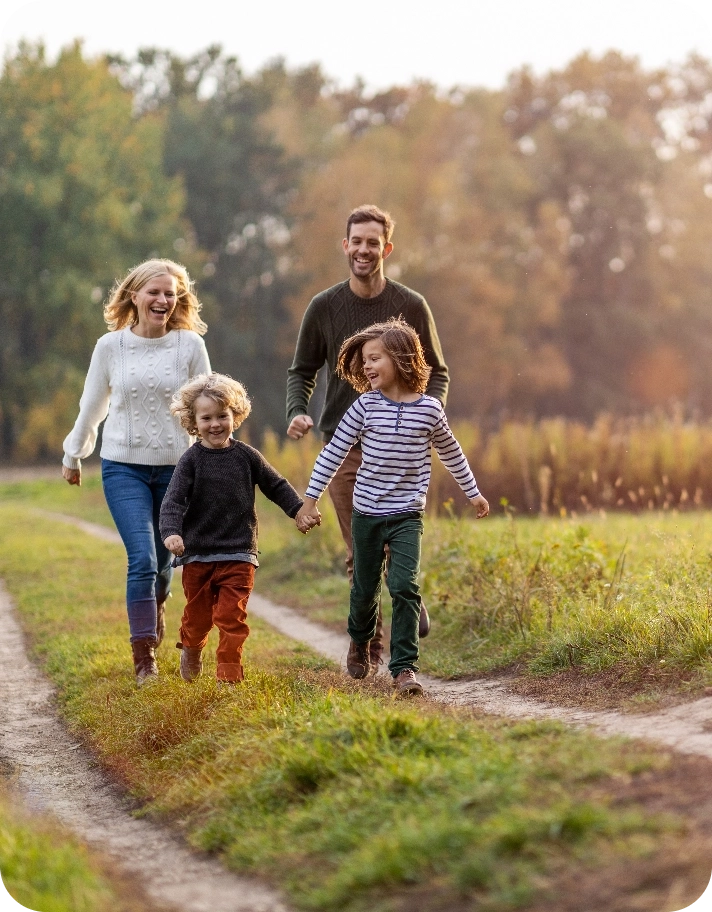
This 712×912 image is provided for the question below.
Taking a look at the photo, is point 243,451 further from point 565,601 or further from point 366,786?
point 565,601

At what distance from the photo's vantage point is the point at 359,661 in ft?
20.2

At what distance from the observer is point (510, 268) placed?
37375 mm

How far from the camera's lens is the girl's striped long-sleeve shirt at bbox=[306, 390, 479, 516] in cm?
567

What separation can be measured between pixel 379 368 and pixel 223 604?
1.33 metres

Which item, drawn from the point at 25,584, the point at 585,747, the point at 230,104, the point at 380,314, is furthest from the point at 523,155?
the point at 585,747

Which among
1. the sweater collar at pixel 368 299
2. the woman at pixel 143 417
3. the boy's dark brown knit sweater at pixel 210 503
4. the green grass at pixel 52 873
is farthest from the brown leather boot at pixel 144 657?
the sweater collar at pixel 368 299

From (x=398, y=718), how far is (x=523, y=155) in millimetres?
38338

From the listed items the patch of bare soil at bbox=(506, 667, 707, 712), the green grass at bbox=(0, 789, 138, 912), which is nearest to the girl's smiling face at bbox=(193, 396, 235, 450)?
the patch of bare soil at bbox=(506, 667, 707, 712)

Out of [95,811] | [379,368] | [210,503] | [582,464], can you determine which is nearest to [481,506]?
[379,368]

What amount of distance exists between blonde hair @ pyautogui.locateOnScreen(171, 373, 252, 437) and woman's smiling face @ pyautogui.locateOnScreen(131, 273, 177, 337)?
0.54m

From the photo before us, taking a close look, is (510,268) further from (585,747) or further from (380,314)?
(585,747)

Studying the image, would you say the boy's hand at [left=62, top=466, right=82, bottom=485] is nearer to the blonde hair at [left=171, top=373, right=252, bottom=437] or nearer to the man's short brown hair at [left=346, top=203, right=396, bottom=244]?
the blonde hair at [left=171, top=373, right=252, bottom=437]

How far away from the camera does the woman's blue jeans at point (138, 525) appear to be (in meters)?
6.18

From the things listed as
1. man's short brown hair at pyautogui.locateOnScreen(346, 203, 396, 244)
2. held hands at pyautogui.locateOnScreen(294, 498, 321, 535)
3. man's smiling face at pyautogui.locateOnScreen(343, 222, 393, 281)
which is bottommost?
held hands at pyautogui.locateOnScreen(294, 498, 321, 535)
